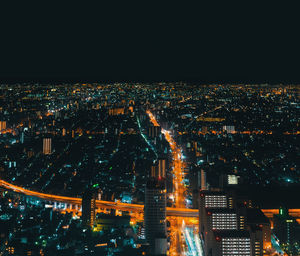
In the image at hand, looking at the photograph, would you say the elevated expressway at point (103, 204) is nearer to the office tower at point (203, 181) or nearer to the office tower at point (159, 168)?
the office tower at point (203, 181)

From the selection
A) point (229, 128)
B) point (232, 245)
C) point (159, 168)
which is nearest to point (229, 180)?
point (159, 168)

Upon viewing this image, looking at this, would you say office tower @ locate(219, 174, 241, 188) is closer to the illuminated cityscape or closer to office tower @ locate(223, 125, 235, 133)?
the illuminated cityscape

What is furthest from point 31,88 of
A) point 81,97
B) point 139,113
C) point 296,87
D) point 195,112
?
point 296,87

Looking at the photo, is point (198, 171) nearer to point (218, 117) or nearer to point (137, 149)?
point (137, 149)

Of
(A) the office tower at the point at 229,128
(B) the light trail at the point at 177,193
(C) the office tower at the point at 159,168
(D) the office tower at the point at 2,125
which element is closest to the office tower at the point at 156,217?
(B) the light trail at the point at 177,193

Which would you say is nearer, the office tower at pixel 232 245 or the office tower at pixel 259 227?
the office tower at pixel 232 245

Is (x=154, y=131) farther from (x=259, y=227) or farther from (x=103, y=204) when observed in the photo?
(x=259, y=227)

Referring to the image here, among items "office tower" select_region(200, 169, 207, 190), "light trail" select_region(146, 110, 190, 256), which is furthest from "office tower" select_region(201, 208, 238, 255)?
"office tower" select_region(200, 169, 207, 190)

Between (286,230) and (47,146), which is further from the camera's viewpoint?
(47,146)
